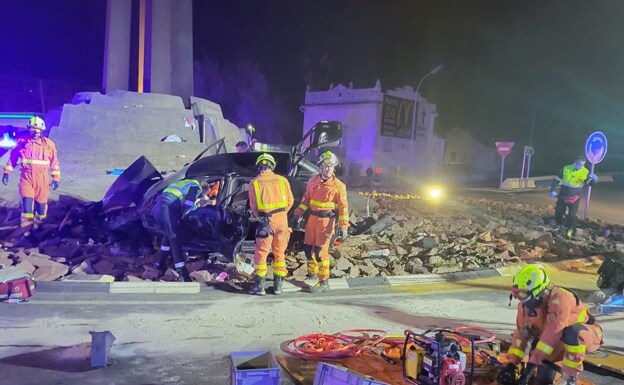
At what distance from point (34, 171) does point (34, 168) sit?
5 cm

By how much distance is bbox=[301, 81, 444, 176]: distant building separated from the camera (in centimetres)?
3412

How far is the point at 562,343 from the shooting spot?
3.27 metres

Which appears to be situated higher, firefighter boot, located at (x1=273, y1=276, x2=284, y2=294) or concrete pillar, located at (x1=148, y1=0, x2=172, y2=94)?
concrete pillar, located at (x1=148, y1=0, x2=172, y2=94)

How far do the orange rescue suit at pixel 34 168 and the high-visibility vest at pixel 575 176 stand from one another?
35.5 ft

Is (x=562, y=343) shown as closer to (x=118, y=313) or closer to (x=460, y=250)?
(x=118, y=313)

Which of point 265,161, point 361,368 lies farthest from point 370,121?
point 361,368

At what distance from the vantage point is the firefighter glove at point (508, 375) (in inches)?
132

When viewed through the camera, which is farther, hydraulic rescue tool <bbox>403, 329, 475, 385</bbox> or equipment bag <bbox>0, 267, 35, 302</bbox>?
equipment bag <bbox>0, 267, 35, 302</bbox>

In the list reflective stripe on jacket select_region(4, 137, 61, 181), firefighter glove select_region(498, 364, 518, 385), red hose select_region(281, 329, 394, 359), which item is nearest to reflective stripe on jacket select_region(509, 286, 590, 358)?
firefighter glove select_region(498, 364, 518, 385)

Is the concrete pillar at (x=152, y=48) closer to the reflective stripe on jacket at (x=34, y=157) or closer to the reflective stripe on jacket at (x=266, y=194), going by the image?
the reflective stripe on jacket at (x=34, y=157)

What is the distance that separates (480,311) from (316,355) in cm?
248

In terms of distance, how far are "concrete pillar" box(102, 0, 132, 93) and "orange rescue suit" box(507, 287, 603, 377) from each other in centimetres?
1980

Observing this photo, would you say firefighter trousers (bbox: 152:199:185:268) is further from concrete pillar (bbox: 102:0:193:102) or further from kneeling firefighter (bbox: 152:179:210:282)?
concrete pillar (bbox: 102:0:193:102)

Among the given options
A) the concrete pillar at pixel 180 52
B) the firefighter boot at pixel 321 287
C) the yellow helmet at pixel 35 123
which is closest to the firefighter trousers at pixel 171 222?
the firefighter boot at pixel 321 287
